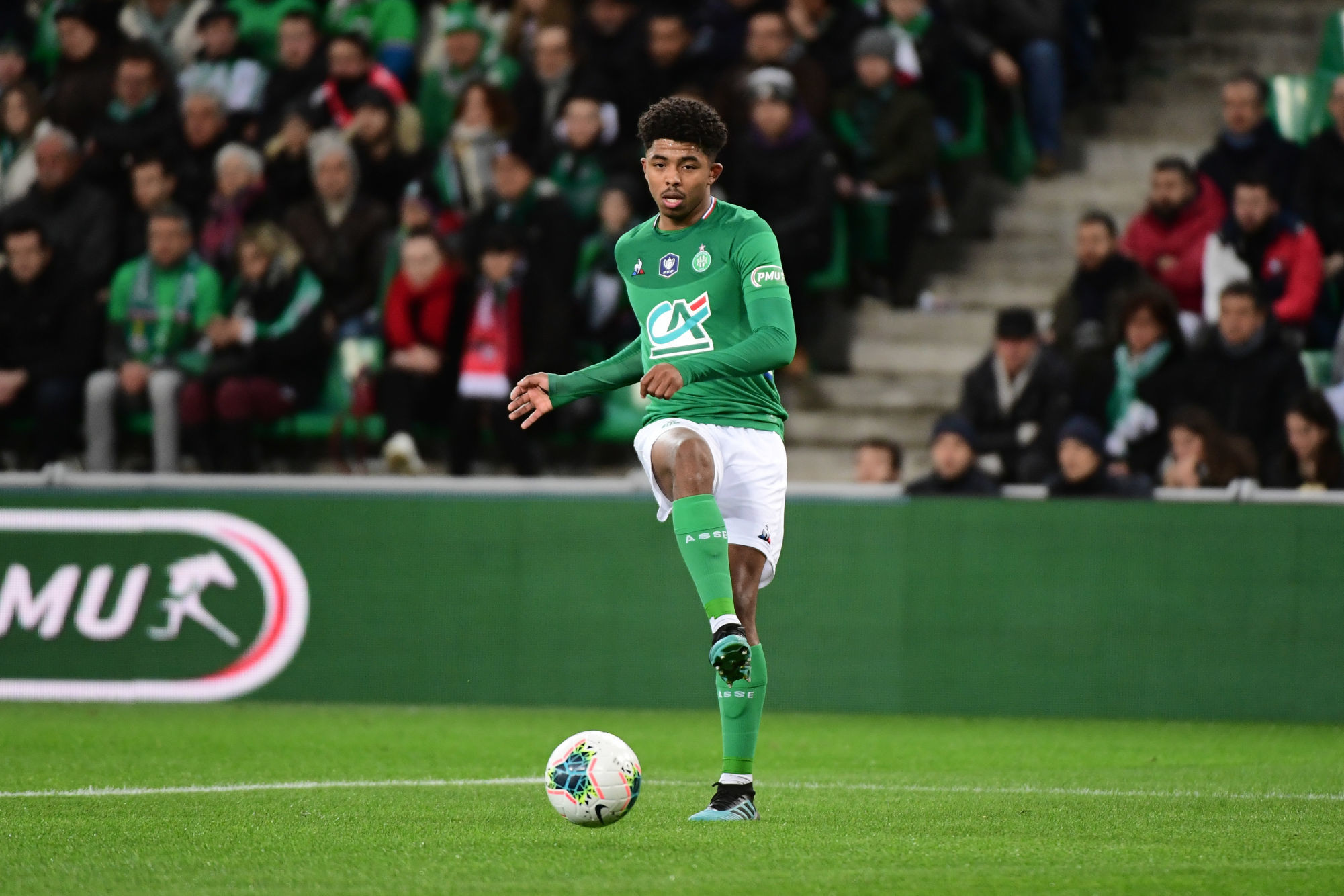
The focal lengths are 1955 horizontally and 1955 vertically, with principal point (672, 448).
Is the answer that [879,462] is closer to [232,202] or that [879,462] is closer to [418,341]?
[418,341]

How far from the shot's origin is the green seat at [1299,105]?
→ 506 inches

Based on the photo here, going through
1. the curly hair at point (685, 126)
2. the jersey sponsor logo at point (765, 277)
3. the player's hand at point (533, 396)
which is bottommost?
the player's hand at point (533, 396)

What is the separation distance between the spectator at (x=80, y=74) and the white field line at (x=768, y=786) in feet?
28.6

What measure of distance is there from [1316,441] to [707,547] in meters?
5.90

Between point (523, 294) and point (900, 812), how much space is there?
6562mm

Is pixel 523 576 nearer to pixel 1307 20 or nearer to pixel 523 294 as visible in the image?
pixel 523 294

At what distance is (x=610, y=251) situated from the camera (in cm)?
1276

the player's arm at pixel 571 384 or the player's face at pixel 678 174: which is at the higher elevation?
the player's face at pixel 678 174

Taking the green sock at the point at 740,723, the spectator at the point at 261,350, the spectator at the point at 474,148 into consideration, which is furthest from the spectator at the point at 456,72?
the green sock at the point at 740,723

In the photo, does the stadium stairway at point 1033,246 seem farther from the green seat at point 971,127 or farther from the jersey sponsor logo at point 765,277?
the jersey sponsor logo at point 765,277

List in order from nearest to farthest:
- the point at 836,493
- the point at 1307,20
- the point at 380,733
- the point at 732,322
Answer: the point at 732,322 → the point at 380,733 → the point at 836,493 → the point at 1307,20

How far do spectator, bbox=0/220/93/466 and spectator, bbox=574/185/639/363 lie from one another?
339 centimetres

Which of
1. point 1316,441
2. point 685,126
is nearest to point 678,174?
point 685,126

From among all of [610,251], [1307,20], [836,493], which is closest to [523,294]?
[610,251]
